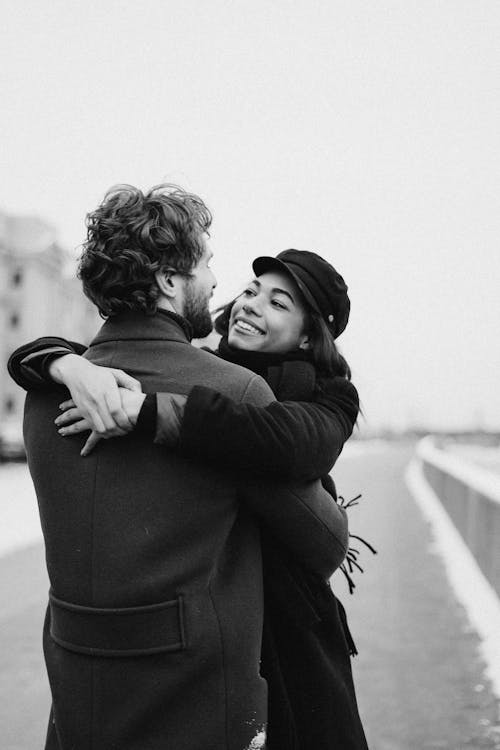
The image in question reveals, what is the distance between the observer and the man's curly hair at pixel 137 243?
1947 mm

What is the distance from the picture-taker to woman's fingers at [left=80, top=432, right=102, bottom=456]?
6.17 ft

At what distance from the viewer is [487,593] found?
24.8 feet

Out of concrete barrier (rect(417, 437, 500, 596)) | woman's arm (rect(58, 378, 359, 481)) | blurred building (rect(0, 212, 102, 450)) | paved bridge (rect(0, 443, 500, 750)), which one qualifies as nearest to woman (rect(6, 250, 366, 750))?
woman's arm (rect(58, 378, 359, 481))

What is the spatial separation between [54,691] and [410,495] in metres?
18.7

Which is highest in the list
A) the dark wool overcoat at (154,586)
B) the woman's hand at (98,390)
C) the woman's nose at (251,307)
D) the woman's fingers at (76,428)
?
the woman's nose at (251,307)

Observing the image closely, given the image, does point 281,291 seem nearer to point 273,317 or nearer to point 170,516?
point 273,317

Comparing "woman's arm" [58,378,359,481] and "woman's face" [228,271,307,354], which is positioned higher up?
"woman's face" [228,271,307,354]

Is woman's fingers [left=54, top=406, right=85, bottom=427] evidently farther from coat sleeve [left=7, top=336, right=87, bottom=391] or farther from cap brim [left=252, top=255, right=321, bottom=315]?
cap brim [left=252, top=255, right=321, bottom=315]

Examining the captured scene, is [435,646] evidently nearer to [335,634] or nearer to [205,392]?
[335,634]

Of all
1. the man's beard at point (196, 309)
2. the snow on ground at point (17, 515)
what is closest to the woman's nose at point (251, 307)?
the man's beard at point (196, 309)

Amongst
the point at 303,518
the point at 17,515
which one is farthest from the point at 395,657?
the point at 17,515

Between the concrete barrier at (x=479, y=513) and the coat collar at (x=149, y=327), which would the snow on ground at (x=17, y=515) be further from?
the coat collar at (x=149, y=327)

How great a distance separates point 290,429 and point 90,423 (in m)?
0.46

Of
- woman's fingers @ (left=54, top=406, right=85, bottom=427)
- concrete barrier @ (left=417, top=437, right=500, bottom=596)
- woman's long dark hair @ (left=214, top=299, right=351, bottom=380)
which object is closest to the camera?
woman's fingers @ (left=54, top=406, right=85, bottom=427)
